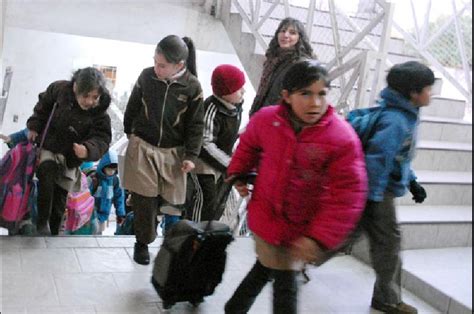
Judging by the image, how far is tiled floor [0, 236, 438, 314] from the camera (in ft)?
8.63

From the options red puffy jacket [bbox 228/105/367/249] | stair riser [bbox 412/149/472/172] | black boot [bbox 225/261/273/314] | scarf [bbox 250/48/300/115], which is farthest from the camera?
stair riser [bbox 412/149/472/172]

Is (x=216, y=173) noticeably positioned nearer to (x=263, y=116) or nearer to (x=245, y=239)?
(x=245, y=239)

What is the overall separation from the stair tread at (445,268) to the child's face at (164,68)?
178 cm

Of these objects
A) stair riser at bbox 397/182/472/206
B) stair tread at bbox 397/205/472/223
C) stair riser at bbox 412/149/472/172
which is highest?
stair riser at bbox 412/149/472/172

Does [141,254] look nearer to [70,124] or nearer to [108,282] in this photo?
[108,282]

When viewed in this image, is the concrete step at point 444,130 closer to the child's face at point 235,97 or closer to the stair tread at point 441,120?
the stair tread at point 441,120

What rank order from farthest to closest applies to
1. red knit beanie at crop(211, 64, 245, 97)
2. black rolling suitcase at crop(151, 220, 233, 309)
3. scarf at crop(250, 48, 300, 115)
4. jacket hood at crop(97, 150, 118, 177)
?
jacket hood at crop(97, 150, 118, 177) → scarf at crop(250, 48, 300, 115) → red knit beanie at crop(211, 64, 245, 97) → black rolling suitcase at crop(151, 220, 233, 309)

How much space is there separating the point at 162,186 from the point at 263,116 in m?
1.11

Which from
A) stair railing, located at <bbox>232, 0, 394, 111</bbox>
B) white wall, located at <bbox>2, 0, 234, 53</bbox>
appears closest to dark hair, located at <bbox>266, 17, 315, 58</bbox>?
stair railing, located at <bbox>232, 0, 394, 111</bbox>

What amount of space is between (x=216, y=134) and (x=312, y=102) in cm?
134

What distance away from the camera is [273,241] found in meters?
2.11

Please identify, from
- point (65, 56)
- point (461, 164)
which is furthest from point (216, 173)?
point (65, 56)

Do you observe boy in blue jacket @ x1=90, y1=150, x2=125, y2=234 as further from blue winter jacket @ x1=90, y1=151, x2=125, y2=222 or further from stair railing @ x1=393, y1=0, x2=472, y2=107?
stair railing @ x1=393, y1=0, x2=472, y2=107

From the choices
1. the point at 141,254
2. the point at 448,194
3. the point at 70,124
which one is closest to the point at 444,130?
the point at 448,194
